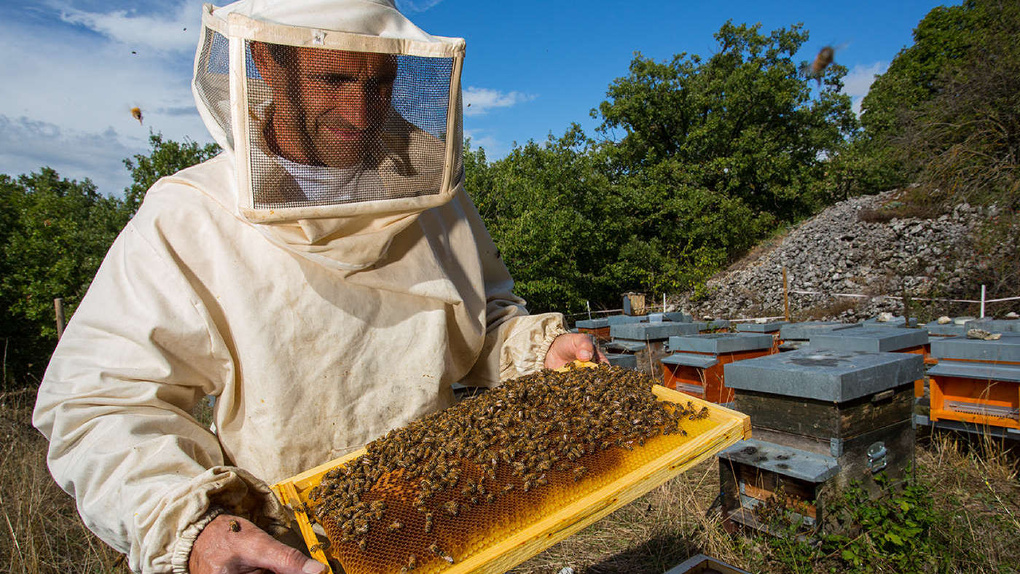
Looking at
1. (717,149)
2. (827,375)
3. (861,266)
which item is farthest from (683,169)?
(827,375)

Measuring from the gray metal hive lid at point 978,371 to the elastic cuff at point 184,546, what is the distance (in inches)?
203

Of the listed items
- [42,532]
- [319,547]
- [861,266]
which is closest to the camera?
[319,547]

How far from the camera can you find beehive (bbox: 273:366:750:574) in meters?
1.32

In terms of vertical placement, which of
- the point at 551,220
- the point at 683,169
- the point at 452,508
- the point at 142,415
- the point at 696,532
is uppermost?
the point at 683,169

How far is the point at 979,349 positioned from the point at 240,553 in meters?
5.30

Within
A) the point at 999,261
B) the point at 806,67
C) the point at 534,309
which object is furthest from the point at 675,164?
the point at 999,261

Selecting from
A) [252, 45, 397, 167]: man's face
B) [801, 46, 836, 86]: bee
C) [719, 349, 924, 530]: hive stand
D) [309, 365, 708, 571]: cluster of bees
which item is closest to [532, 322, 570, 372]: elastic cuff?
[309, 365, 708, 571]: cluster of bees

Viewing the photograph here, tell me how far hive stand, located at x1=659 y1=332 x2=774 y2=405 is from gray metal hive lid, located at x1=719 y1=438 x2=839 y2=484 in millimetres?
2670

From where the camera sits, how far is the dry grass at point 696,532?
2.96m

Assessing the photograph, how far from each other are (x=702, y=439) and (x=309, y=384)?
125cm

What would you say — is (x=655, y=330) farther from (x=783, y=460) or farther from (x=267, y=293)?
(x=267, y=293)

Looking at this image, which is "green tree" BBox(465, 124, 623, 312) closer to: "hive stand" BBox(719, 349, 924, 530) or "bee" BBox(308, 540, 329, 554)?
"hive stand" BBox(719, 349, 924, 530)

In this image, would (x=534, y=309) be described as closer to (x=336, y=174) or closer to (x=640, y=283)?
→ (x=640, y=283)

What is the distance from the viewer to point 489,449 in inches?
66.5
